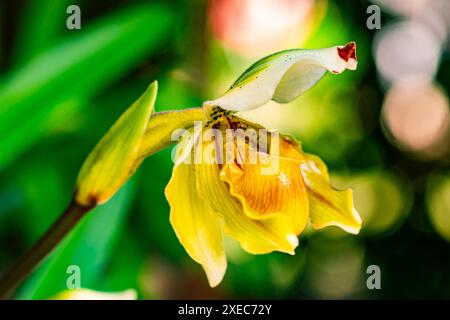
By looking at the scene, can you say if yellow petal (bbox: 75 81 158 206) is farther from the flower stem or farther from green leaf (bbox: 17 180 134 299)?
green leaf (bbox: 17 180 134 299)

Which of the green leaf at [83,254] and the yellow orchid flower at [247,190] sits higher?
the yellow orchid flower at [247,190]

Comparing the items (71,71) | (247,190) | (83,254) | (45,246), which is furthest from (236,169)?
(71,71)

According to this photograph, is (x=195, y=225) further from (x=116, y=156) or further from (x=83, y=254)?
(x=83, y=254)

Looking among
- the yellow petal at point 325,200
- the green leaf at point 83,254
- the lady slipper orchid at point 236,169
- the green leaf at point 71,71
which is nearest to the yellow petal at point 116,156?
the lady slipper orchid at point 236,169

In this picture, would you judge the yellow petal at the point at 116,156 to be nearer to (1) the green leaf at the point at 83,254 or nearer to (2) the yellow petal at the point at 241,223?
(2) the yellow petal at the point at 241,223

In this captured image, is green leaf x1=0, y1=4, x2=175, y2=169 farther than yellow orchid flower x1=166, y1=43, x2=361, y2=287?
Yes

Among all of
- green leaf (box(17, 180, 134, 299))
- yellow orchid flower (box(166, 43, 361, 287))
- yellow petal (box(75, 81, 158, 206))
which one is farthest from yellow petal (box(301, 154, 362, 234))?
green leaf (box(17, 180, 134, 299))

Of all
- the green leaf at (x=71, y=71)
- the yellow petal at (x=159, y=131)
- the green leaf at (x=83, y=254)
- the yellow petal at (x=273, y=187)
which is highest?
the green leaf at (x=71, y=71)
